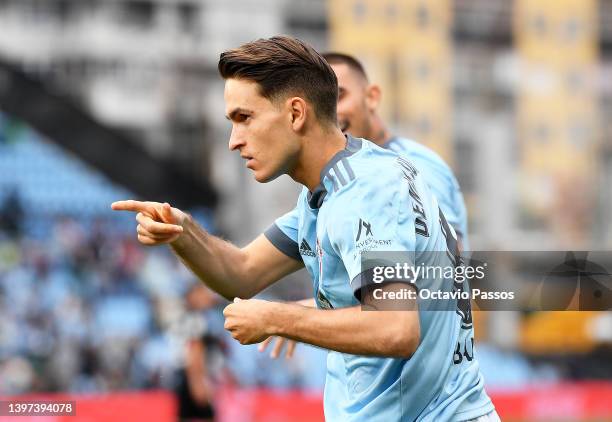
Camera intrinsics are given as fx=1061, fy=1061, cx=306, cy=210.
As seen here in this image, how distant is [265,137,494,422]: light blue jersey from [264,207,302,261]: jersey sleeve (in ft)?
1.20

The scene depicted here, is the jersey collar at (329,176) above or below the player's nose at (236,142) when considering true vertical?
below

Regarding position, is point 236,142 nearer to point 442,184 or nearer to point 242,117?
point 242,117

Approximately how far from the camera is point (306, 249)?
355cm

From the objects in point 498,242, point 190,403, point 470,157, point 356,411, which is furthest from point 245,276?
point 470,157

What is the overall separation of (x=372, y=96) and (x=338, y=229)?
2.79m

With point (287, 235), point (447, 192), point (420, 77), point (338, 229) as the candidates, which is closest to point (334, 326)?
point (338, 229)

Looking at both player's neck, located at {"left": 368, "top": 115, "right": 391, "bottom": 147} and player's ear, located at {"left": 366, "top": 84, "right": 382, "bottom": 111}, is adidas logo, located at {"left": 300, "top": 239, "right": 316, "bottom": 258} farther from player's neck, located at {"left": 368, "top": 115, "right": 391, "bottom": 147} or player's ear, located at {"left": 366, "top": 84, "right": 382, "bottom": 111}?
player's ear, located at {"left": 366, "top": 84, "right": 382, "bottom": 111}

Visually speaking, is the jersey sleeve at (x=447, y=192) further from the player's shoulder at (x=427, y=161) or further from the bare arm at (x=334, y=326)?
the bare arm at (x=334, y=326)

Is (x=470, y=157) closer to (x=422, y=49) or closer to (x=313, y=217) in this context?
(x=422, y=49)

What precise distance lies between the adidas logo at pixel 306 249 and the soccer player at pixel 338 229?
13 mm

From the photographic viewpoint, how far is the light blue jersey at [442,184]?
16.5 feet

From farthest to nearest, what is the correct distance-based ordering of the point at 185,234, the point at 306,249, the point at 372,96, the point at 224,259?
1. the point at 372,96
2. the point at 224,259
3. the point at 185,234
4. the point at 306,249

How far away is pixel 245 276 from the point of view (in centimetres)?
392

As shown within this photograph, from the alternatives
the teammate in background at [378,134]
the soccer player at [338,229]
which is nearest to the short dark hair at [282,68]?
the soccer player at [338,229]
